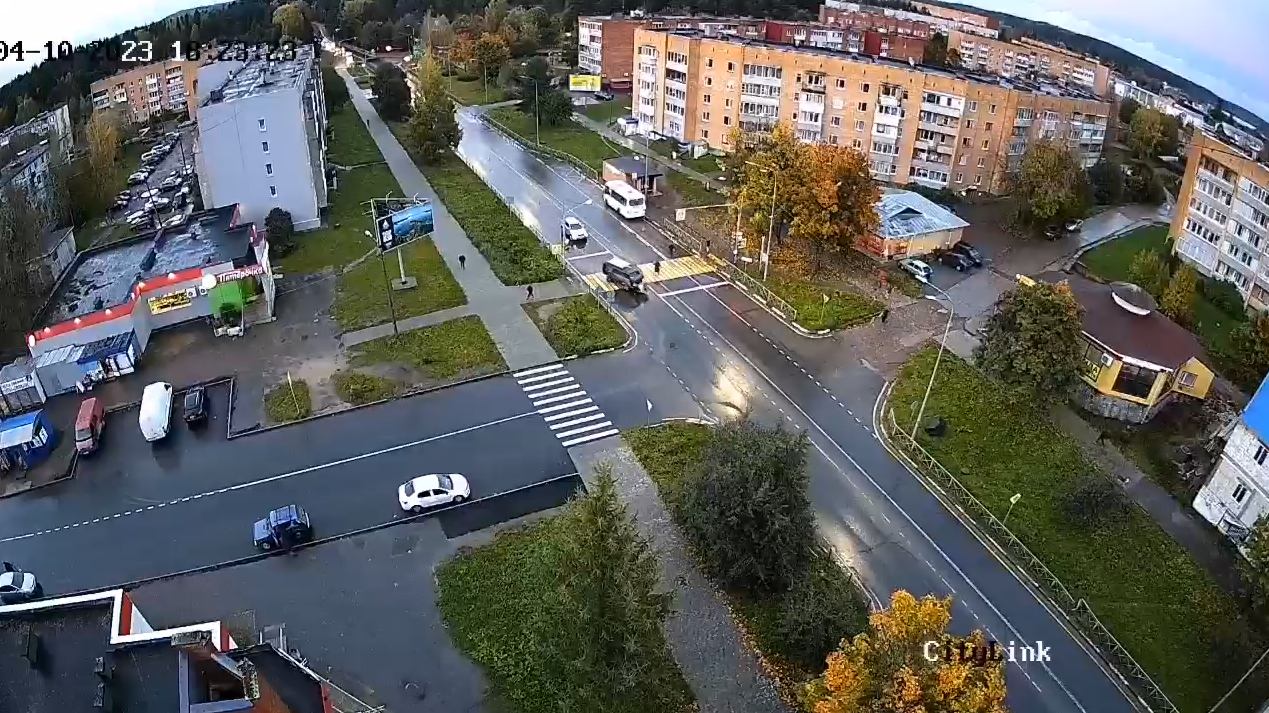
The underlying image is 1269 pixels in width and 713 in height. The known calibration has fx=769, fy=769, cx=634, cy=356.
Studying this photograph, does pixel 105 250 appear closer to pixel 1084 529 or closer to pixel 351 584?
pixel 351 584

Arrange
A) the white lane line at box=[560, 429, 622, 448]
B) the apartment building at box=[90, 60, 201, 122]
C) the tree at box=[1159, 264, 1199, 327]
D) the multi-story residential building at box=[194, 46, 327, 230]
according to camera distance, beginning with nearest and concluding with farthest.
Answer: the white lane line at box=[560, 429, 622, 448], the tree at box=[1159, 264, 1199, 327], the multi-story residential building at box=[194, 46, 327, 230], the apartment building at box=[90, 60, 201, 122]

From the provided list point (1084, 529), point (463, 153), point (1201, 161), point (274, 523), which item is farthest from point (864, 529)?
point (463, 153)

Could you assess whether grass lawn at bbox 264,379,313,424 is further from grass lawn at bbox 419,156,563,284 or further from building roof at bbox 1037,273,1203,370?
building roof at bbox 1037,273,1203,370

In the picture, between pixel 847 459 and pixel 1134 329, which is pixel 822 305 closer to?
pixel 847 459

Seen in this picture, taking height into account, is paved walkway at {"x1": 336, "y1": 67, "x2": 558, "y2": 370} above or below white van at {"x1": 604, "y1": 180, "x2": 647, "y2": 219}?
below

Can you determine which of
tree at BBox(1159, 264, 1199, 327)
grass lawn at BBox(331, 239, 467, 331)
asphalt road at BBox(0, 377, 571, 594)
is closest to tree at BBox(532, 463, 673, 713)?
asphalt road at BBox(0, 377, 571, 594)

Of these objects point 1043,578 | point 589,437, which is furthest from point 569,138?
point 1043,578
